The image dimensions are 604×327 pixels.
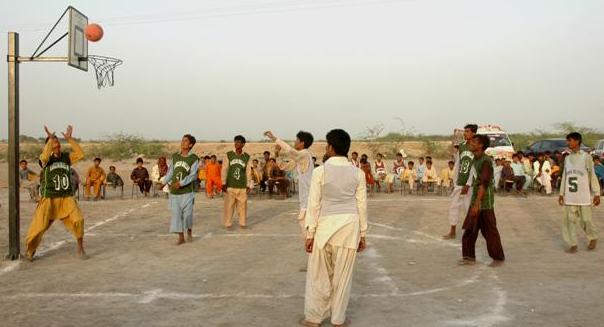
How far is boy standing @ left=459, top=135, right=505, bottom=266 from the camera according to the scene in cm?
873

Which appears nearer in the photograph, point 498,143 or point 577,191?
point 577,191

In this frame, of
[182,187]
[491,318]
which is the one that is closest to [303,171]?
[491,318]

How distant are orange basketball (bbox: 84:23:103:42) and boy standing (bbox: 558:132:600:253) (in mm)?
7345

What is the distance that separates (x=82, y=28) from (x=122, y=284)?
436cm

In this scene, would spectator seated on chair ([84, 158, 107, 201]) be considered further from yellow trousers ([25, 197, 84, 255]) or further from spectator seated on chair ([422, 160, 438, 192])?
spectator seated on chair ([422, 160, 438, 192])

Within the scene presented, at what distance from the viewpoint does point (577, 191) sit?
9.59 m

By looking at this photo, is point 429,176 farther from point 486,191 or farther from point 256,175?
point 486,191

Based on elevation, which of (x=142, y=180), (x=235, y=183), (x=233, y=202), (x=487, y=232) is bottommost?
(x=487, y=232)

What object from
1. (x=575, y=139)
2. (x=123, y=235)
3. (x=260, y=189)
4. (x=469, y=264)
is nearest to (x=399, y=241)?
(x=469, y=264)

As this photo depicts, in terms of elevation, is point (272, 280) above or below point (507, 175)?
below

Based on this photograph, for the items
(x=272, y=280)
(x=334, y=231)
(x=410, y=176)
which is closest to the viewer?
(x=334, y=231)

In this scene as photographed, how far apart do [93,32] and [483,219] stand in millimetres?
6455

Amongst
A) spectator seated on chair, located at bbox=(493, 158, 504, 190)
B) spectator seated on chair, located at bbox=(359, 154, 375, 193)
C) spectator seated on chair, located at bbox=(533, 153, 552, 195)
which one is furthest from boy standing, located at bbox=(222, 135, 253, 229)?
spectator seated on chair, located at bbox=(533, 153, 552, 195)

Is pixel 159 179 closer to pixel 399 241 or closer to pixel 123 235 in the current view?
pixel 123 235
